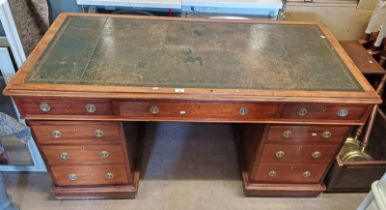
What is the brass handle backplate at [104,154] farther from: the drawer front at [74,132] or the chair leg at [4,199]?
the chair leg at [4,199]

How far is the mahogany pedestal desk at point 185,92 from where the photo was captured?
106 cm

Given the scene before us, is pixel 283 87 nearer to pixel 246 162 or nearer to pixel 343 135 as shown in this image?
pixel 343 135

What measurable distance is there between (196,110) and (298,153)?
0.58m

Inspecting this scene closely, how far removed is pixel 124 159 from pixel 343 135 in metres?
1.00

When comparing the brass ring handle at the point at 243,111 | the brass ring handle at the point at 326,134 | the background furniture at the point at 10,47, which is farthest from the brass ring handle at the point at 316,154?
the background furniture at the point at 10,47

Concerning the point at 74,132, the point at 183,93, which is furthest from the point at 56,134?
the point at 183,93

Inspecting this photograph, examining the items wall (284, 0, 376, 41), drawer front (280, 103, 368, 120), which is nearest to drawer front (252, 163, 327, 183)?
drawer front (280, 103, 368, 120)

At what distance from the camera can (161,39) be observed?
1.35 meters

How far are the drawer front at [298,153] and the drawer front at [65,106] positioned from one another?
75 cm

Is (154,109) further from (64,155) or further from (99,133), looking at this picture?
(64,155)

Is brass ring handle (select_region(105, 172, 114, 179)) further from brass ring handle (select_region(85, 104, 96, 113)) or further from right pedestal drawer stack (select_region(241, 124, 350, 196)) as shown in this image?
right pedestal drawer stack (select_region(241, 124, 350, 196))

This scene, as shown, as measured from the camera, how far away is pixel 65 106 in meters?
1.07

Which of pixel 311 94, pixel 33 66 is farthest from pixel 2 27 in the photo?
pixel 311 94

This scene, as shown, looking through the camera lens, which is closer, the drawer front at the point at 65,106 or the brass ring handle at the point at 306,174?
the drawer front at the point at 65,106
